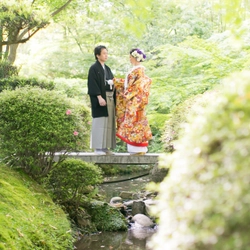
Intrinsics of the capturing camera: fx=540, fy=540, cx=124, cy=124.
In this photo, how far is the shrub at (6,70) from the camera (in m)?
14.9

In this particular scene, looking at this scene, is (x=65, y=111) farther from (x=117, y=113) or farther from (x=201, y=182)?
(x=201, y=182)

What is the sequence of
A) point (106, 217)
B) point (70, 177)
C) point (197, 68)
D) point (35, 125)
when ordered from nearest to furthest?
1. point (35, 125)
2. point (70, 177)
3. point (106, 217)
4. point (197, 68)

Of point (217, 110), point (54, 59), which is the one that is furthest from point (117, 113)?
point (54, 59)

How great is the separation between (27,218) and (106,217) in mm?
2761

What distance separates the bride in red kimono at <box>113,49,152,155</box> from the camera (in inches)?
358

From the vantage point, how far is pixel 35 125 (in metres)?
7.61

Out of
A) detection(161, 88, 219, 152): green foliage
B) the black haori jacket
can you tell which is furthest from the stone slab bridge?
the black haori jacket

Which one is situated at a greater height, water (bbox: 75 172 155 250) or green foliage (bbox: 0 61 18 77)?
green foliage (bbox: 0 61 18 77)

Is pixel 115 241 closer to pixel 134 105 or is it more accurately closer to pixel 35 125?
pixel 35 125

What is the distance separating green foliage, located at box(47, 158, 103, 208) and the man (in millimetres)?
1218

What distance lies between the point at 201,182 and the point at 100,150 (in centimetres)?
770

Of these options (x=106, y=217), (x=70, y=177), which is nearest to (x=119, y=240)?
(x=106, y=217)

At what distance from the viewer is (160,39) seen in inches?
741

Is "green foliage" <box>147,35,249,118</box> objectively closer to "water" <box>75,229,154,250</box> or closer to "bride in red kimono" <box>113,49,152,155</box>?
"bride in red kimono" <box>113,49,152,155</box>
